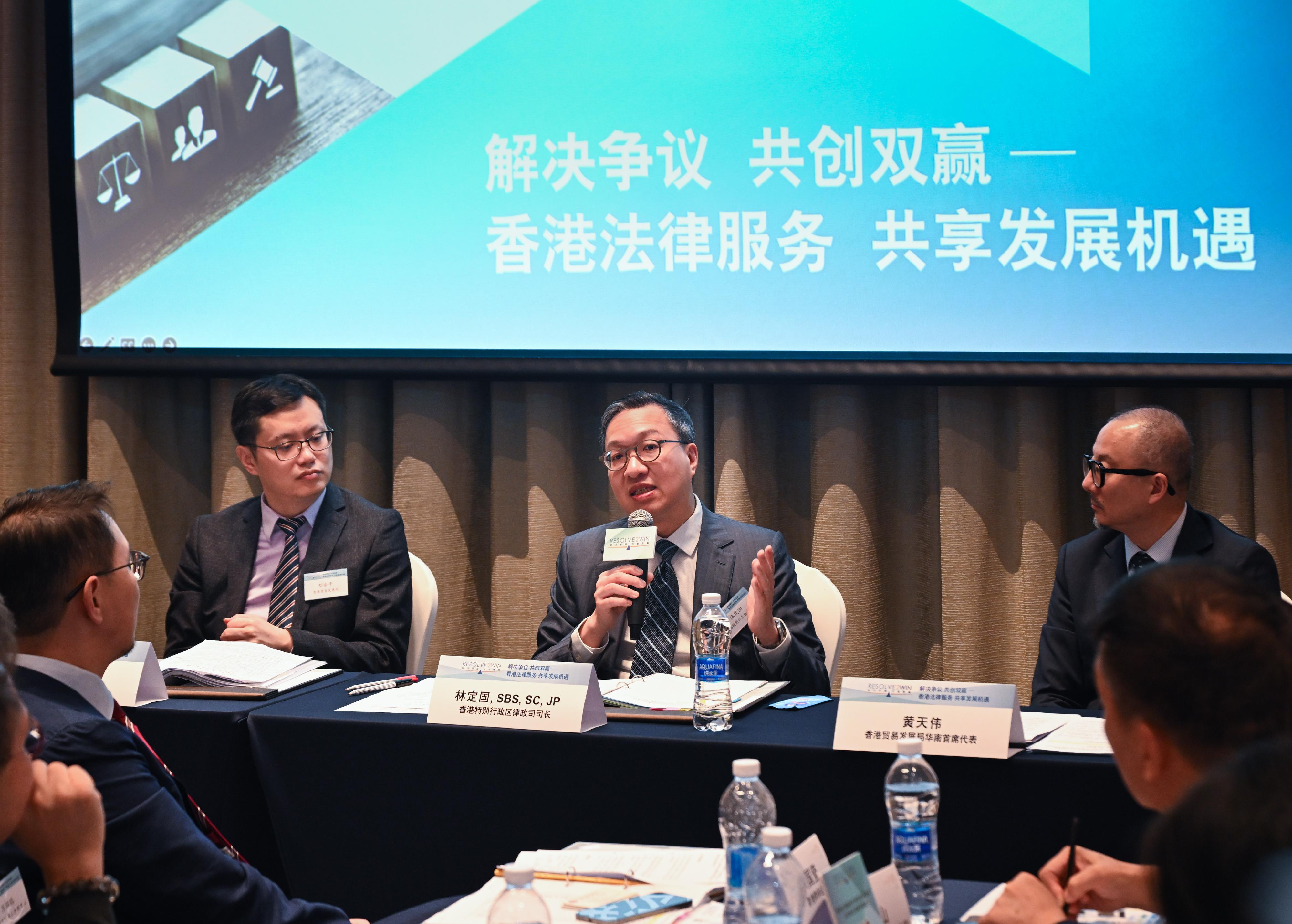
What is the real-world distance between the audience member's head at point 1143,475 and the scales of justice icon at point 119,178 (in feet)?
10.3

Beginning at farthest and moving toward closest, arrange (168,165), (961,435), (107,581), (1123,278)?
(168,165) < (961,435) < (1123,278) < (107,581)

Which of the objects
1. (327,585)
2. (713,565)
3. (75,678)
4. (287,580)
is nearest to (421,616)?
(327,585)

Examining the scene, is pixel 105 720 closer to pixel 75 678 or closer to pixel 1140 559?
pixel 75 678

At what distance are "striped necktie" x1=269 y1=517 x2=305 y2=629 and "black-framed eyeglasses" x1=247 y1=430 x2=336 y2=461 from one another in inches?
7.1

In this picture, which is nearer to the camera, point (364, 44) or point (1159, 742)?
point (1159, 742)

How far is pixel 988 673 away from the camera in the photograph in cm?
365

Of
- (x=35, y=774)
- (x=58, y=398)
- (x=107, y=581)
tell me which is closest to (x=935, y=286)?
(x=107, y=581)

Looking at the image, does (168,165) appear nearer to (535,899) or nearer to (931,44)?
(931,44)

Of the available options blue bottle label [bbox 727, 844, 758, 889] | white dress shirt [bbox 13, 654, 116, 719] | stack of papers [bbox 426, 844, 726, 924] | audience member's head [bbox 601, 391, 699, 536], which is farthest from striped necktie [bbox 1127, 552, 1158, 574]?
white dress shirt [bbox 13, 654, 116, 719]

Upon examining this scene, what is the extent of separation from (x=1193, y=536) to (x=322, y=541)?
2210 mm

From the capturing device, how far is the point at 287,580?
10.4 ft

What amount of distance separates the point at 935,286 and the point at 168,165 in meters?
2.51

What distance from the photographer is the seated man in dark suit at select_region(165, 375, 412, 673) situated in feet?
10.1

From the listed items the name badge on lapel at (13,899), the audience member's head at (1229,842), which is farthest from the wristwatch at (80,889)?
the audience member's head at (1229,842)
